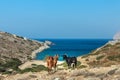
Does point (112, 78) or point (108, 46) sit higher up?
point (108, 46)

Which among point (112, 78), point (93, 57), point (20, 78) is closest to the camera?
point (112, 78)

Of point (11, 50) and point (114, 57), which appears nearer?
point (114, 57)

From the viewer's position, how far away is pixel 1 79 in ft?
109

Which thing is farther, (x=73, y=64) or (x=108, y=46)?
(x=108, y=46)

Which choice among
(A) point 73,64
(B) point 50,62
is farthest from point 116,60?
(B) point 50,62

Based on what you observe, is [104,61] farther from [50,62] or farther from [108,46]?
[50,62]

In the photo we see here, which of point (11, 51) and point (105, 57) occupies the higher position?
point (11, 51)

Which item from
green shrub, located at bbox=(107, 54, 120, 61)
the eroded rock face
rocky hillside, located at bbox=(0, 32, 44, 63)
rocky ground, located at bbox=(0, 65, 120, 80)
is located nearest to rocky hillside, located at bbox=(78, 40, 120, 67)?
green shrub, located at bbox=(107, 54, 120, 61)

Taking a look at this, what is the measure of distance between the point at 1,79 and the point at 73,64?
A: 10252mm

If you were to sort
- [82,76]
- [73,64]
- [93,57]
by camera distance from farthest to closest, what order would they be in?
[93,57], [73,64], [82,76]

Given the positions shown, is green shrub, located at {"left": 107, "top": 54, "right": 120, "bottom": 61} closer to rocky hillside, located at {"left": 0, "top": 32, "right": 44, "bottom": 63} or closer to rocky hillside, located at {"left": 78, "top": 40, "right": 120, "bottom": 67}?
rocky hillside, located at {"left": 78, "top": 40, "right": 120, "bottom": 67}

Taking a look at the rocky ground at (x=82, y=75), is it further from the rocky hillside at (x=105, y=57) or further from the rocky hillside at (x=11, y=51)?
the rocky hillside at (x=11, y=51)

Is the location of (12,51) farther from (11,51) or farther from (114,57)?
(114,57)

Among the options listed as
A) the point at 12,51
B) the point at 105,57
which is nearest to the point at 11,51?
the point at 12,51
